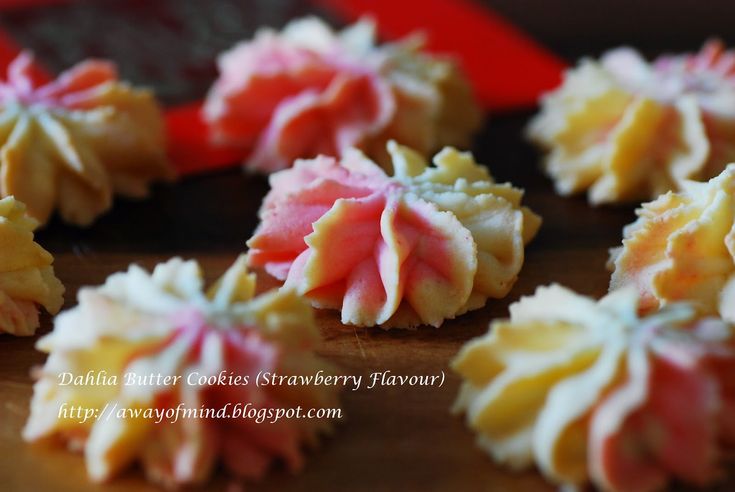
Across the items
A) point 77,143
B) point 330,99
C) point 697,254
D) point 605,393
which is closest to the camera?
point 605,393

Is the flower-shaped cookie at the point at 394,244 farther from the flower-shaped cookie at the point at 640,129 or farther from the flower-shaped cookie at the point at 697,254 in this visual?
the flower-shaped cookie at the point at 640,129

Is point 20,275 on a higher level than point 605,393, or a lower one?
lower

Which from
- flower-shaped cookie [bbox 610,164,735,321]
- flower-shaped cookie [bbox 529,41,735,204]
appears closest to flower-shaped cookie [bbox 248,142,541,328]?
flower-shaped cookie [bbox 610,164,735,321]

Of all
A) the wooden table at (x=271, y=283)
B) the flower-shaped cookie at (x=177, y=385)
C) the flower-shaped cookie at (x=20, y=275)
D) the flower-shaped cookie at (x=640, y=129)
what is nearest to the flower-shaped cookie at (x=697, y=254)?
the wooden table at (x=271, y=283)

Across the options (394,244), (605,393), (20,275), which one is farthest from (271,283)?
(605,393)

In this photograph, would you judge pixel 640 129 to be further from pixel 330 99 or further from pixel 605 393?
pixel 605 393

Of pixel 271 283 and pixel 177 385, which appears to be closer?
pixel 177 385

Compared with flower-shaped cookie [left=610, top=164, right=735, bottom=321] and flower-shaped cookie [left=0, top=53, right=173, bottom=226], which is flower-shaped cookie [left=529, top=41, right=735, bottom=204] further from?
flower-shaped cookie [left=0, top=53, right=173, bottom=226]
